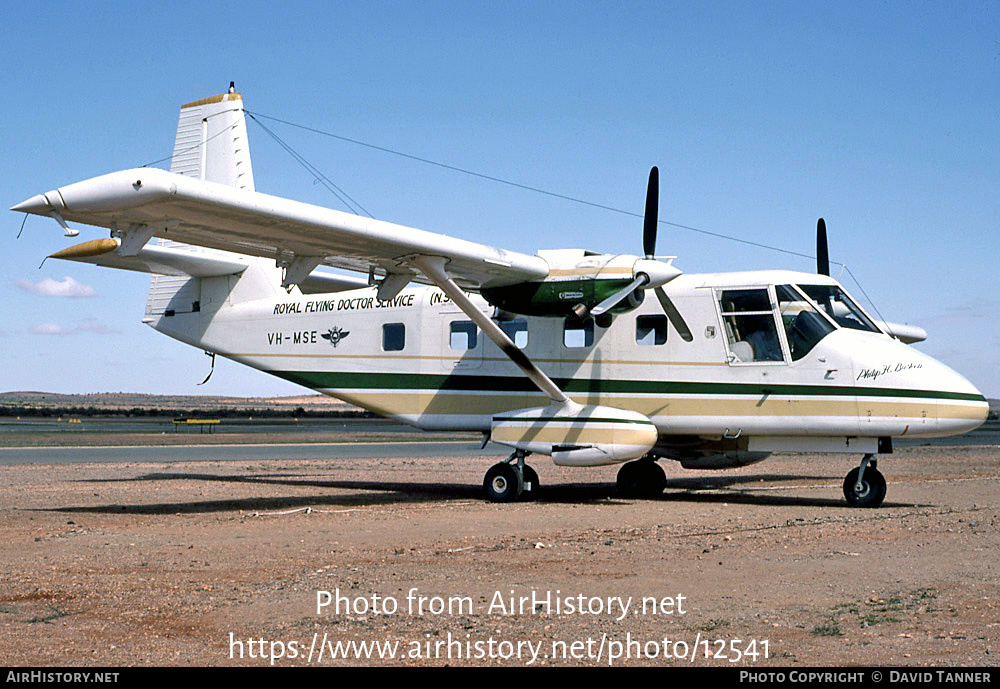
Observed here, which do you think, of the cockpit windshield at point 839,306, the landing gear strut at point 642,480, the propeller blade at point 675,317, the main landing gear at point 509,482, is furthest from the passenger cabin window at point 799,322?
the main landing gear at point 509,482

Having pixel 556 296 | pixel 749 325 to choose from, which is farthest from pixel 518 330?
pixel 749 325

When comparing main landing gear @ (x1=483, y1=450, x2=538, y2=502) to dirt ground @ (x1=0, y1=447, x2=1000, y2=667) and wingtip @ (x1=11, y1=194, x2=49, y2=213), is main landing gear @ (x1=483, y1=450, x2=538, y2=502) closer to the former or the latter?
dirt ground @ (x1=0, y1=447, x2=1000, y2=667)

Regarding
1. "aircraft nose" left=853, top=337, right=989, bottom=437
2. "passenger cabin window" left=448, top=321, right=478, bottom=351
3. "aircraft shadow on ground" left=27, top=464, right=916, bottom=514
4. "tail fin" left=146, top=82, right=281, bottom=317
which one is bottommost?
"aircraft shadow on ground" left=27, top=464, right=916, bottom=514

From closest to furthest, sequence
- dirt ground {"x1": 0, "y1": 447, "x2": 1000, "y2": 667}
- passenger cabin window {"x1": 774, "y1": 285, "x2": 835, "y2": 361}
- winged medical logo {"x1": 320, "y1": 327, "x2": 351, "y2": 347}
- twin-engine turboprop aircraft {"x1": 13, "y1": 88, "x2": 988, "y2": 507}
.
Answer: dirt ground {"x1": 0, "y1": 447, "x2": 1000, "y2": 667}, twin-engine turboprop aircraft {"x1": 13, "y1": 88, "x2": 988, "y2": 507}, passenger cabin window {"x1": 774, "y1": 285, "x2": 835, "y2": 361}, winged medical logo {"x1": 320, "y1": 327, "x2": 351, "y2": 347}

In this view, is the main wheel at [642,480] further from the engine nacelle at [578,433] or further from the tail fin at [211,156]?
the tail fin at [211,156]

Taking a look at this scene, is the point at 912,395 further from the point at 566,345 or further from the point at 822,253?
the point at 566,345

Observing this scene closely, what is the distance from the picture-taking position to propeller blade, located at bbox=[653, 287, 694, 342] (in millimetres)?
15531

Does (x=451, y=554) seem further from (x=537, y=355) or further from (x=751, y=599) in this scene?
(x=537, y=355)

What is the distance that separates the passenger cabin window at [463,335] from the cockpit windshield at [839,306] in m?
5.60

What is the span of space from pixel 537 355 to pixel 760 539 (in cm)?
636

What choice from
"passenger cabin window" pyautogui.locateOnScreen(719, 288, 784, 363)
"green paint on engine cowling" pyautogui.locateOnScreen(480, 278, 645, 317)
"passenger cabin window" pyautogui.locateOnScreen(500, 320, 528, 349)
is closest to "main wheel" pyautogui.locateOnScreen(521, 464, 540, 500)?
"passenger cabin window" pyautogui.locateOnScreen(500, 320, 528, 349)

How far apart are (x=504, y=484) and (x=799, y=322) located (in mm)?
5319

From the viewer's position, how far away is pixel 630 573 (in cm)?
870

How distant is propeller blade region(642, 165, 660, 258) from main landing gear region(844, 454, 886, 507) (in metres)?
4.55
